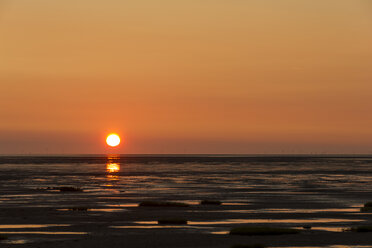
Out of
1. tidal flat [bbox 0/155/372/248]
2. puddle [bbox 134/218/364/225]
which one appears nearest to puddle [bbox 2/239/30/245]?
tidal flat [bbox 0/155/372/248]

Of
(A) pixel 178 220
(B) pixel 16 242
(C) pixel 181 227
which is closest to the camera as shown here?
(B) pixel 16 242

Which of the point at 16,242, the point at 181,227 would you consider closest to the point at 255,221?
the point at 181,227

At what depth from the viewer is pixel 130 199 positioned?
2537 inches

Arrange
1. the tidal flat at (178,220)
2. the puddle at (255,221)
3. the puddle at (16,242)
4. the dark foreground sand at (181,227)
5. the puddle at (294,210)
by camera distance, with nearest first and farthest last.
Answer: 1. the puddle at (16,242)
2. the dark foreground sand at (181,227)
3. the tidal flat at (178,220)
4. the puddle at (255,221)
5. the puddle at (294,210)

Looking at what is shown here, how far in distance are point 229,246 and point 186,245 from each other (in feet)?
7.25

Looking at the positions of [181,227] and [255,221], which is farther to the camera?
[255,221]

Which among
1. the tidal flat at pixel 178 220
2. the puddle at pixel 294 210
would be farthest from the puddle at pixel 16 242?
the puddle at pixel 294 210

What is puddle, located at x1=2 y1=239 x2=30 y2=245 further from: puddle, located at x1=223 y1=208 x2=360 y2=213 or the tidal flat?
puddle, located at x1=223 y1=208 x2=360 y2=213

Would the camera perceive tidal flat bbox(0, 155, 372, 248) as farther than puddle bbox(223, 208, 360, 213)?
No

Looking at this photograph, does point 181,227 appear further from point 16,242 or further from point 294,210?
point 294,210

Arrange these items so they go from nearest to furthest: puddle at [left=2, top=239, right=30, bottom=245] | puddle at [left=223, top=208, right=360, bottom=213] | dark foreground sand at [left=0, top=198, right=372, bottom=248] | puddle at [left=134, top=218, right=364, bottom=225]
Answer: puddle at [left=2, top=239, right=30, bottom=245] < dark foreground sand at [left=0, top=198, right=372, bottom=248] < puddle at [left=134, top=218, right=364, bottom=225] < puddle at [left=223, top=208, right=360, bottom=213]

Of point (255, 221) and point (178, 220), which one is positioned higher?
point (178, 220)

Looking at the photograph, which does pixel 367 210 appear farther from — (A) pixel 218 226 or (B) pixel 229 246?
(B) pixel 229 246

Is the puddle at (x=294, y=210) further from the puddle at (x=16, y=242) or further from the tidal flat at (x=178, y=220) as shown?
the puddle at (x=16, y=242)
